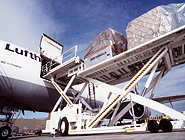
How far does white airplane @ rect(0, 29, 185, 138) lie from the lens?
873 cm

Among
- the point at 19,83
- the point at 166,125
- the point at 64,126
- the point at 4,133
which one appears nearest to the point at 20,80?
the point at 19,83

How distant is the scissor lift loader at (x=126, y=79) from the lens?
250 inches

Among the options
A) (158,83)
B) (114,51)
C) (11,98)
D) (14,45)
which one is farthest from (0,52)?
(158,83)

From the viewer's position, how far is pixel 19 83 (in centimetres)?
921

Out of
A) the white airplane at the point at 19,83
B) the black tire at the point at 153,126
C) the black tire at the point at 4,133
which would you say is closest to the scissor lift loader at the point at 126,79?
the black tire at the point at 153,126

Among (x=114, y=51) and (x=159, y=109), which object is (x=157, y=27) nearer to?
(x=114, y=51)

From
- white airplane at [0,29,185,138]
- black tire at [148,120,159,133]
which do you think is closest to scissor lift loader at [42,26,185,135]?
black tire at [148,120,159,133]

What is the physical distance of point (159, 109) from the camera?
6293 millimetres

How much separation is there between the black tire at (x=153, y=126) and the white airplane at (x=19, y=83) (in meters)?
3.45

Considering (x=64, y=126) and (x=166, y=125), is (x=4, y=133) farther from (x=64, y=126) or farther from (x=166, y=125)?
(x=166, y=125)

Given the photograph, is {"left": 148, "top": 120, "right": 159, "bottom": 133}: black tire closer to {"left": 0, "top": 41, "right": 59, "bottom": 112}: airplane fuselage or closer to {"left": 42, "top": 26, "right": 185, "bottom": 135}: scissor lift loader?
{"left": 42, "top": 26, "right": 185, "bottom": 135}: scissor lift loader

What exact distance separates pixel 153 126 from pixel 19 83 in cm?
A: 878

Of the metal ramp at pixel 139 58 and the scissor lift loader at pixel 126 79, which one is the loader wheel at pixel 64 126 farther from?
the metal ramp at pixel 139 58

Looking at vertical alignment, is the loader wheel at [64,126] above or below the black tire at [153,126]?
below
